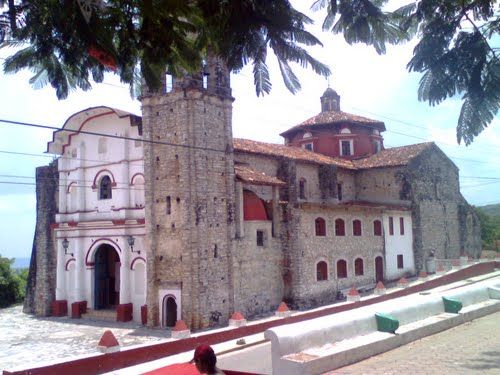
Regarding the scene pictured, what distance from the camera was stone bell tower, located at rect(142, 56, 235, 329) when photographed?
76.2 feet

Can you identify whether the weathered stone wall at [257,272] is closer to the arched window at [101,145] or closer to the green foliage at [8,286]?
the arched window at [101,145]

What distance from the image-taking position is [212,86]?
2508cm

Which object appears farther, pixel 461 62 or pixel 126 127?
pixel 126 127

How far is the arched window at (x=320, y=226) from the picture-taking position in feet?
92.5

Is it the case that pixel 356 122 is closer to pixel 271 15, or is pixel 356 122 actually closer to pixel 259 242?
pixel 259 242

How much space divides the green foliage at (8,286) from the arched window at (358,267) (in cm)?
2530

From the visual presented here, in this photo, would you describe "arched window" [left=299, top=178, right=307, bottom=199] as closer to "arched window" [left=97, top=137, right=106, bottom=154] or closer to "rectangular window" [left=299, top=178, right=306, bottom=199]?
"rectangular window" [left=299, top=178, right=306, bottom=199]

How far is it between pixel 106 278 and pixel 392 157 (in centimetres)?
2108

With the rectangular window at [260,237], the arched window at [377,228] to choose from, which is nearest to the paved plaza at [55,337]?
the rectangular window at [260,237]

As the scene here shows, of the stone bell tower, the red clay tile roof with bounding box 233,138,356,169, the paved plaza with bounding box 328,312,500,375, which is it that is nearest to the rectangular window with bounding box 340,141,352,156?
the red clay tile roof with bounding box 233,138,356,169

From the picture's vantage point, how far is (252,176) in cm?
2617

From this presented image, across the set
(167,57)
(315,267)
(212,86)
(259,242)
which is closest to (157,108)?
(212,86)

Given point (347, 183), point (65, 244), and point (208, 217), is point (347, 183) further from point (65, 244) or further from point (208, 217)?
point (65, 244)

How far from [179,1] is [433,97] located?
2.26 meters
